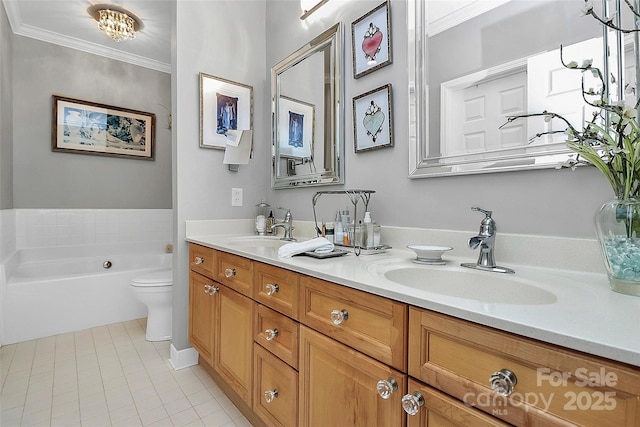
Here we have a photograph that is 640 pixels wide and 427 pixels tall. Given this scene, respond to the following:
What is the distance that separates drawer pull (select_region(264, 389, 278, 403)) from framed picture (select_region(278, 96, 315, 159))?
48.5 inches

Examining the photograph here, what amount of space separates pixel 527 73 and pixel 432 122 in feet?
1.13

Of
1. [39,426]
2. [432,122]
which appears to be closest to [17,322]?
[39,426]

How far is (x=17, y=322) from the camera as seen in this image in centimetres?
225

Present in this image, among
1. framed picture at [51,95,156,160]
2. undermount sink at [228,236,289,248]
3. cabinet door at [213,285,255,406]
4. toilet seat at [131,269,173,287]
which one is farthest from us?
framed picture at [51,95,156,160]

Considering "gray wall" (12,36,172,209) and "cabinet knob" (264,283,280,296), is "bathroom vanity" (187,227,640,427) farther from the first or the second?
"gray wall" (12,36,172,209)

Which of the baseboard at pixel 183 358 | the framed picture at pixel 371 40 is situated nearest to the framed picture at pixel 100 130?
the baseboard at pixel 183 358

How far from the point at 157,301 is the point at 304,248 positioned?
5.43ft

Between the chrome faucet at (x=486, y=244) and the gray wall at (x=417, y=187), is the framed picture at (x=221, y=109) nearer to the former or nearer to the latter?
the gray wall at (x=417, y=187)

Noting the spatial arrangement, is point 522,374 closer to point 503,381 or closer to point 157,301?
point 503,381

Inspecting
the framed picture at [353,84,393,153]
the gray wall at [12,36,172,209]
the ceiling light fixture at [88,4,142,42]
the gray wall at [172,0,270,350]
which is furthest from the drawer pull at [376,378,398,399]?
the gray wall at [12,36,172,209]

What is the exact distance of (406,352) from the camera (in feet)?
2.30

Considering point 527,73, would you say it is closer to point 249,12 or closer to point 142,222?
point 249,12

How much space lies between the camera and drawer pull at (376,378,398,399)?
2.34 feet

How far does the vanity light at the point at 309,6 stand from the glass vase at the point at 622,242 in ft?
5.58
